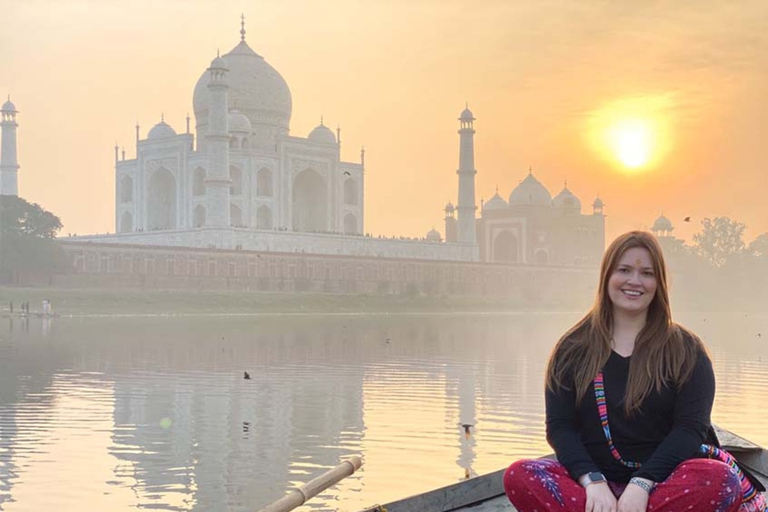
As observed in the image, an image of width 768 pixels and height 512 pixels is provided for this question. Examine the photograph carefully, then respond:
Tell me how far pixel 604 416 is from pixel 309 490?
129cm

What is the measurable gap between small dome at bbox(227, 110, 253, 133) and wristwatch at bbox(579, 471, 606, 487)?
43199 millimetres

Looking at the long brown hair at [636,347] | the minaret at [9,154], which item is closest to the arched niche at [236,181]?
the minaret at [9,154]

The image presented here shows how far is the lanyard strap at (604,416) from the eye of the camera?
3.28 m

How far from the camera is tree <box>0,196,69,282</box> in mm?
32875

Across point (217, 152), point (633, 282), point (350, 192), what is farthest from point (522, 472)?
point (350, 192)

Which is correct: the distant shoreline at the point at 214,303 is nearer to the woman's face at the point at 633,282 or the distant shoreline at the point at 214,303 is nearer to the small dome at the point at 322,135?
the small dome at the point at 322,135

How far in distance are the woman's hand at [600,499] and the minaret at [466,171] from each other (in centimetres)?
4701

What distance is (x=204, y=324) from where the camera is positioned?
2619cm

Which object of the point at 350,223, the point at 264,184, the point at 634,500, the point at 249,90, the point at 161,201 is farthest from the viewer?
the point at 350,223

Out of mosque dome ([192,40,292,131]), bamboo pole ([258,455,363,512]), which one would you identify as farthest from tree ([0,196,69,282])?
bamboo pole ([258,455,363,512])

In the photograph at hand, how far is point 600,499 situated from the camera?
123 inches

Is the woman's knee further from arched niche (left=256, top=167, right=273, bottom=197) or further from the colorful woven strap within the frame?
arched niche (left=256, top=167, right=273, bottom=197)

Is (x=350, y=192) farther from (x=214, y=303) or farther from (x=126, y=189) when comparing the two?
(x=214, y=303)

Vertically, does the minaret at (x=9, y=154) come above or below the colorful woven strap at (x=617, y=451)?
above
